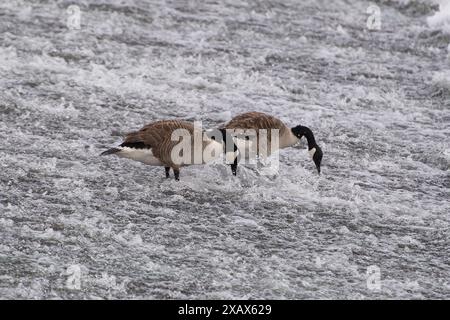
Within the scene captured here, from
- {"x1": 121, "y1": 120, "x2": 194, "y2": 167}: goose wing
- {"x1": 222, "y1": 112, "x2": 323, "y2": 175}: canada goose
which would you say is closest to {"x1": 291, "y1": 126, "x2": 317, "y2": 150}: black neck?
{"x1": 222, "y1": 112, "x2": 323, "y2": 175}: canada goose

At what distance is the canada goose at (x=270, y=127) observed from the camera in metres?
10.1

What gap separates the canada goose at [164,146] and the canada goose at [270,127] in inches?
21.7

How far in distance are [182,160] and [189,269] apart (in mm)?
1876

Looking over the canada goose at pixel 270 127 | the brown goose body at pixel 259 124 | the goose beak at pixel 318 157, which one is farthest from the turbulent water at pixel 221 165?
the brown goose body at pixel 259 124

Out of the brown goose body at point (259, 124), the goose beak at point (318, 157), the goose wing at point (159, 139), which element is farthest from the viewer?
the goose beak at point (318, 157)

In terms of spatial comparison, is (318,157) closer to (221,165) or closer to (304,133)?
(304,133)

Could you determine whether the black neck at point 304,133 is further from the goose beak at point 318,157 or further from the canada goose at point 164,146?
the canada goose at point 164,146

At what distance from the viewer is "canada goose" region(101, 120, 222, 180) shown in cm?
947

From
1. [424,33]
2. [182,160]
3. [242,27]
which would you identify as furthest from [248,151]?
[424,33]

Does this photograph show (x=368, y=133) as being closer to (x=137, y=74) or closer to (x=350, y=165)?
(x=350, y=165)

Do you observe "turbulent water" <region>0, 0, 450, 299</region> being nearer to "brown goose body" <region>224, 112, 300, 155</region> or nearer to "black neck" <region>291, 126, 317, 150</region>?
"black neck" <region>291, 126, 317, 150</region>

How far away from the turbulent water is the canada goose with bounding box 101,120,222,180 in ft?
1.24
